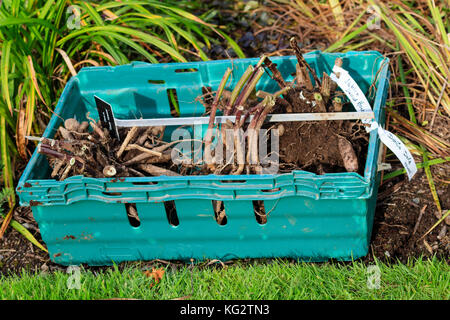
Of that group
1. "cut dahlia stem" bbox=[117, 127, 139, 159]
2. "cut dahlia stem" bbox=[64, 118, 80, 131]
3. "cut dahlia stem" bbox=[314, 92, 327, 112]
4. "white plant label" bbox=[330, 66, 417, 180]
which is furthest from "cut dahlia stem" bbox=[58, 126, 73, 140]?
"white plant label" bbox=[330, 66, 417, 180]

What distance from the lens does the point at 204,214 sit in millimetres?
2447

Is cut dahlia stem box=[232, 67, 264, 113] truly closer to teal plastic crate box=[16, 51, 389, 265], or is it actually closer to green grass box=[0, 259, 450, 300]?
teal plastic crate box=[16, 51, 389, 265]

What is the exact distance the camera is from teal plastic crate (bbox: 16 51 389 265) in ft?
7.62

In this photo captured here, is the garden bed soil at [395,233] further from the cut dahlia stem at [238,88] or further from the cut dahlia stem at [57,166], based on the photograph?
the cut dahlia stem at [238,88]

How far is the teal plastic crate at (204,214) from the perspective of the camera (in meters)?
2.32

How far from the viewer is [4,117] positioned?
3.01 meters

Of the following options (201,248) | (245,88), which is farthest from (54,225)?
(245,88)

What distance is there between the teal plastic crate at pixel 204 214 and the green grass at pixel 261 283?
3.6 inches

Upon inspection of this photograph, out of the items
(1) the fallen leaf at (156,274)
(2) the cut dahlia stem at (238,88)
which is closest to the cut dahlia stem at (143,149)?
(2) the cut dahlia stem at (238,88)

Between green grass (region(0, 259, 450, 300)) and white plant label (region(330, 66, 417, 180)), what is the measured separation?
0.40 metres

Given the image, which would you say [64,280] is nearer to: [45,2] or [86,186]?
[86,186]

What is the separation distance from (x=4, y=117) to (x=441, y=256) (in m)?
2.12

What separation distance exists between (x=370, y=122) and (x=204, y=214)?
0.78m

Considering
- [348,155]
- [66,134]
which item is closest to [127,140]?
[66,134]
